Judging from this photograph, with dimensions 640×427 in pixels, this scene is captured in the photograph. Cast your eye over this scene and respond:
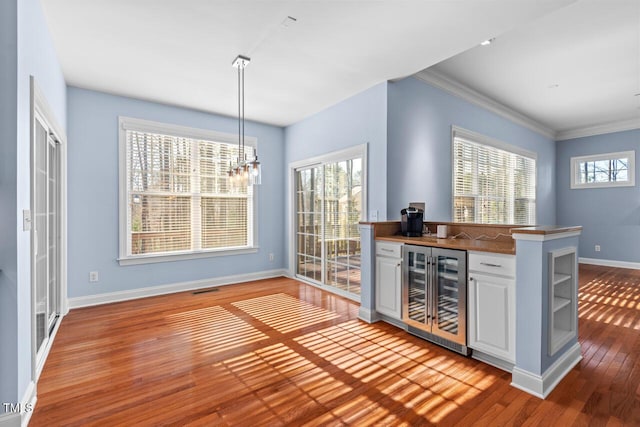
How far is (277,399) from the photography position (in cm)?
201

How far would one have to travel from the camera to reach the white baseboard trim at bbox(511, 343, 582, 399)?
2.04 metres

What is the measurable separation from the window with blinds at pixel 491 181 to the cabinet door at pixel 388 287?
1880 mm

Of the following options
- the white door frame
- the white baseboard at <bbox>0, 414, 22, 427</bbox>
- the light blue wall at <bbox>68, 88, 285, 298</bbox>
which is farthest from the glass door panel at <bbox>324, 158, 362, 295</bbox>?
the white baseboard at <bbox>0, 414, 22, 427</bbox>

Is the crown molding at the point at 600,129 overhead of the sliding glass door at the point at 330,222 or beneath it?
overhead

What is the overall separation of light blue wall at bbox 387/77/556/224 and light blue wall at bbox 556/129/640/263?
375cm

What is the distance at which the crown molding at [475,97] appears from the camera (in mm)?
4074

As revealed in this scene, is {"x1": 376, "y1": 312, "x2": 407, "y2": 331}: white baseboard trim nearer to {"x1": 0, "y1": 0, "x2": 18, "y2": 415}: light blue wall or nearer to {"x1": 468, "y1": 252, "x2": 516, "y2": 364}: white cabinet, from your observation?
{"x1": 468, "y1": 252, "x2": 516, "y2": 364}: white cabinet

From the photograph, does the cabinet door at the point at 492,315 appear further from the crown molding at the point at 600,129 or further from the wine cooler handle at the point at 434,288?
the crown molding at the point at 600,129

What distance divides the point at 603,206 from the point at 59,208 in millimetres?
9739

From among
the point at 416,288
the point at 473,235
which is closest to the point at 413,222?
the point at 473,235

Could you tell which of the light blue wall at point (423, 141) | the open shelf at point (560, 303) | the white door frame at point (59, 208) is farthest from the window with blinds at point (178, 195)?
the open shelf at point (560, 303)

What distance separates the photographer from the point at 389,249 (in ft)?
10.6

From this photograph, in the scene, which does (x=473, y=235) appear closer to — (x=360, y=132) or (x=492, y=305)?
(x=492, y=305)

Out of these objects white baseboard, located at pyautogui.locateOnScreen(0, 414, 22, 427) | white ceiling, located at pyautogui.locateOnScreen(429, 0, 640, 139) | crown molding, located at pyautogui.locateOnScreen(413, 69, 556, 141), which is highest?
white ceiling, located at pyautogui.locateOnScreen(429, 0, 640, 139)
